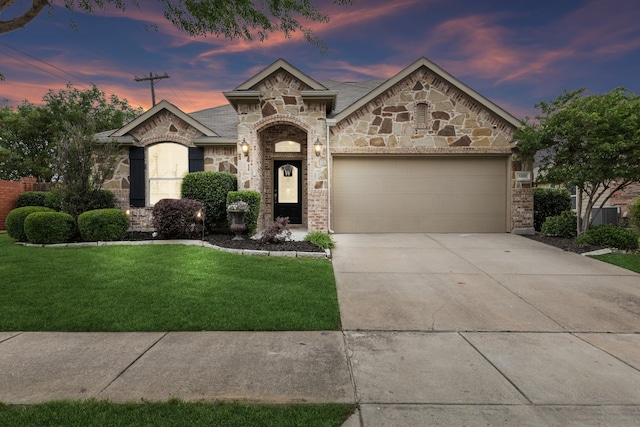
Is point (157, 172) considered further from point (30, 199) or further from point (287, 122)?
point (30, 199)

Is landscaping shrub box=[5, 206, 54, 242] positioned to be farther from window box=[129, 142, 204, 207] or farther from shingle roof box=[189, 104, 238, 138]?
shingle roof box=[189, 104, 238, 138]

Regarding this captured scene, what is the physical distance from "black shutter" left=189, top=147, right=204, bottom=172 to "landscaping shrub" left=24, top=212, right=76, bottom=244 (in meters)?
3.93

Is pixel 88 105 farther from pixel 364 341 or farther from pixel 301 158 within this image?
pixel 364 341

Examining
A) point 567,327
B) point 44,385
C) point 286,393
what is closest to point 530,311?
point 567,327

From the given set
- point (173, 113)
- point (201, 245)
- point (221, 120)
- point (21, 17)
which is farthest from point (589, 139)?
point (173, 113)

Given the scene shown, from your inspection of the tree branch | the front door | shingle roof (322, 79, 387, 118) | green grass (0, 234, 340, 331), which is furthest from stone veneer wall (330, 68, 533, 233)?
the tree branch

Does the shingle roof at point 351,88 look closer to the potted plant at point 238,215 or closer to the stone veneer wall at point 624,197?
the potted plant at point 238,215

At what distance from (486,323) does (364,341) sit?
172 centimetres

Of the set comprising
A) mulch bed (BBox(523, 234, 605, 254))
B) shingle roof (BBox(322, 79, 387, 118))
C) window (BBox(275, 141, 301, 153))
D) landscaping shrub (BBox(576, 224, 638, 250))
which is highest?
shingle roof (BBox(322, 79, 387, 118))

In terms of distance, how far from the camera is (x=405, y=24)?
1135 cm

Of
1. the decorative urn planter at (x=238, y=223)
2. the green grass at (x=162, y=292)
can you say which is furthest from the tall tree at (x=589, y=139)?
the decorative urn planter at (x=238, y=223)

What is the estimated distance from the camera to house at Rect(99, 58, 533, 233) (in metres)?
10.9

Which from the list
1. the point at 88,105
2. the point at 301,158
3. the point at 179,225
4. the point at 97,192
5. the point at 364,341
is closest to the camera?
the point at 364,341

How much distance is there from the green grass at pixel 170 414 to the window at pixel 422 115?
1049 cm
